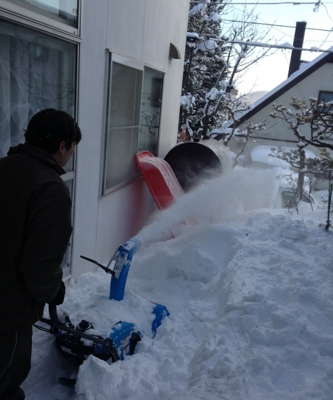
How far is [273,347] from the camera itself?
252 cm

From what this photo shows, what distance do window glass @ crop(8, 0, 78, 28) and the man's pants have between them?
83.9 inches

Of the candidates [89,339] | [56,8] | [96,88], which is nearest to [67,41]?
[56,8]

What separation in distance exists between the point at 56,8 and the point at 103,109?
1300 millimetres

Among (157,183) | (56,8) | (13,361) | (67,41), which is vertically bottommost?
(13,361)

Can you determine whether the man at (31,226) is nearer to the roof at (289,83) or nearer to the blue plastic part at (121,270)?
the blue plastic part at (121,270)

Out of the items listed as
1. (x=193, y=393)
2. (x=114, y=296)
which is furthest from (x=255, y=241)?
(x=193, y=393)

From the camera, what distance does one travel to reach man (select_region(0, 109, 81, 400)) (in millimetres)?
1771

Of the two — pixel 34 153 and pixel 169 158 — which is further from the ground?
pixel 34 153

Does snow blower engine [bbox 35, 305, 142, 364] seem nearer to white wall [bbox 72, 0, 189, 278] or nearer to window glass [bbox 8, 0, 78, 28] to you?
white wall [bbox 72, 0, 189, 278]

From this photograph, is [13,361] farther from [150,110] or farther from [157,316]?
[150,110]

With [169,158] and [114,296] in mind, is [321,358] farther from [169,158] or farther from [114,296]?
[169,158]

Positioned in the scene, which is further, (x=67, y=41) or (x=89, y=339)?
(x=67, y=41)

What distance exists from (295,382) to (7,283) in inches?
68.2

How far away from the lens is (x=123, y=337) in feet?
8.68
